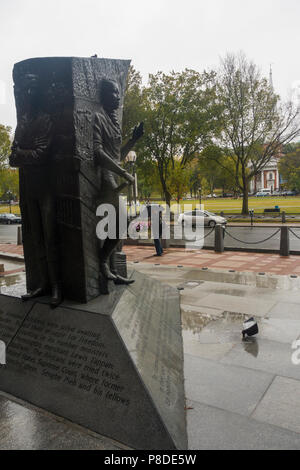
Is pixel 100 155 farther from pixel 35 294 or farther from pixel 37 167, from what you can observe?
pixel 35 294

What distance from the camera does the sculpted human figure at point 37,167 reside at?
175 inches

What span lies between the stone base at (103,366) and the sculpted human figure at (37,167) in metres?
0.45

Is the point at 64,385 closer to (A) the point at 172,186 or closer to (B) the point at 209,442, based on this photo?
(B) the point at 209,442

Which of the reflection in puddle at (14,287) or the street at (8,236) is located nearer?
the reflection in puddle at (14,287)

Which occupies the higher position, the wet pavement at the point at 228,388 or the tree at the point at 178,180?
the tree at the point at 178,180

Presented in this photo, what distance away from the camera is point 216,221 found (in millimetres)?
24984

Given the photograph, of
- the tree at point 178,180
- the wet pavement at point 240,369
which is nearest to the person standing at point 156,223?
the wet pavement at point 240,369

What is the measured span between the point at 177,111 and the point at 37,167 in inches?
867

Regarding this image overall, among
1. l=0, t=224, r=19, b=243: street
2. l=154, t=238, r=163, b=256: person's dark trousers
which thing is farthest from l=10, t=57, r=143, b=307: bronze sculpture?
l=0, t=224, r=19, b=243: street

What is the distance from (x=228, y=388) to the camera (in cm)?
391

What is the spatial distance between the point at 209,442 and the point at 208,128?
24549 mm

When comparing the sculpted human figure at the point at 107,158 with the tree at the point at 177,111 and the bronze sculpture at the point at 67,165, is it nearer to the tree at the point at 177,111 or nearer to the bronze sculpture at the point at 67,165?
the bronze sculpture at the point at 67,165

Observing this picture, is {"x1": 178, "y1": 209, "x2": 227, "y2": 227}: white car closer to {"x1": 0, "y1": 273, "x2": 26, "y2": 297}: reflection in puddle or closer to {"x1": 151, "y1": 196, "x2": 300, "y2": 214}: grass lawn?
{"x1": 151, "y1": 196, "x2": 300, "y2": 214}: grass lawn

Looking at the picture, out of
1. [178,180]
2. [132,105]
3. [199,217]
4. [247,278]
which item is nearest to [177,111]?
[132,105]
